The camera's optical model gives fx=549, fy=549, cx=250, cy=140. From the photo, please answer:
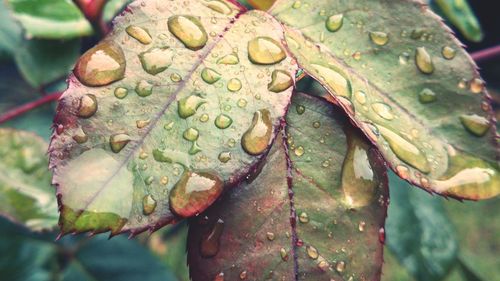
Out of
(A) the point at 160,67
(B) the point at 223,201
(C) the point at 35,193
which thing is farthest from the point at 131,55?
(C) the point at 35,193

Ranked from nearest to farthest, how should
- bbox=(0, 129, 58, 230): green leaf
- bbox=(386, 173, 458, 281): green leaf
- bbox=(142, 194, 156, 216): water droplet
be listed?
1. bbox=(142, 194, 156, 216): water droplet
2. bbox=(0, 129, 58, 230): green leaf
3. bbox=(386, 173, 458, 281): green leaf

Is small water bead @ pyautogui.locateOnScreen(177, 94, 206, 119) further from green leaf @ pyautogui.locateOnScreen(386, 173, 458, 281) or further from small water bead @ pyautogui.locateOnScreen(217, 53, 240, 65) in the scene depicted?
green leaf @ pyautogui.locateOnScreen(386, 173, 458, 281)

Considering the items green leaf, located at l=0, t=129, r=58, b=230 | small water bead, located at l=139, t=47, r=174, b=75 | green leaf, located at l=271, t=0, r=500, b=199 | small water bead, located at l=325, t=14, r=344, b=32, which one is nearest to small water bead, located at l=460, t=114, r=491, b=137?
green leaf, located at l=271, t=0, r=500, b=199

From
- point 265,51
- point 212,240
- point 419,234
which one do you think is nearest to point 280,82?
point 265,51

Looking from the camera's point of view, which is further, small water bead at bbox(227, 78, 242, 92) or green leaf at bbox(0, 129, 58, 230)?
green leaf at bbox(0, 129, 58, 230)

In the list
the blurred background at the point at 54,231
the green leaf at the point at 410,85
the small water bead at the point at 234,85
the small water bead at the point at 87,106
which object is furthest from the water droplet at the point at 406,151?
the blurred background at the point at 54,231

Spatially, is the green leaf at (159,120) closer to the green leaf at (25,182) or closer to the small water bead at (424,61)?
the small water bead at (424,61)
